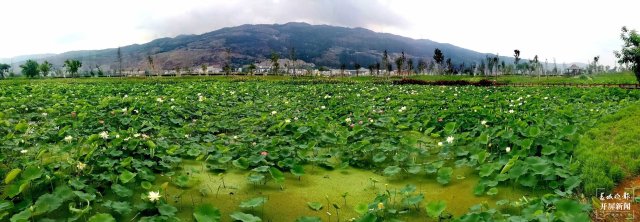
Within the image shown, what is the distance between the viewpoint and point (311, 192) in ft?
17.6

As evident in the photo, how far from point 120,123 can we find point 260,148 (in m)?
3.74

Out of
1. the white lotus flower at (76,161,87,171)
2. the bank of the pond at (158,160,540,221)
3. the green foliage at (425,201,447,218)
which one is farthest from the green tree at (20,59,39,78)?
the green foliage at (425,201,447,218)

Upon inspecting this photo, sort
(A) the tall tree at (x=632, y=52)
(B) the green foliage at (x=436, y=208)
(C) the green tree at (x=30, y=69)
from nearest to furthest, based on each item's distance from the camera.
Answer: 1. (B) the green foliage at (x=436, y=208)
2. (A) the tall tree at (x=632, y=52)
3. (C) the green tree at (x=30, y=69)

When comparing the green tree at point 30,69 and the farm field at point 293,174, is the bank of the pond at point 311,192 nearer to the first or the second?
the farm field at point 293,174

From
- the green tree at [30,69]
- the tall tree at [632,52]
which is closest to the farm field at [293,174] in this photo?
the tall tree at [632,52]

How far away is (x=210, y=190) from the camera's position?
5.18 metres

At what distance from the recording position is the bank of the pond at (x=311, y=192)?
4.70 m

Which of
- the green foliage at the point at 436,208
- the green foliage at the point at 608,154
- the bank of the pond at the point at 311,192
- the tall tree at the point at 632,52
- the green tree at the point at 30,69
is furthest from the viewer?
the green tree at the point at 30,69

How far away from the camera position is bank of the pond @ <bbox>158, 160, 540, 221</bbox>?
15.4ft

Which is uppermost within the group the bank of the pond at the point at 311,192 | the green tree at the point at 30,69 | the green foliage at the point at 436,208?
the green tree at the point at 30,69

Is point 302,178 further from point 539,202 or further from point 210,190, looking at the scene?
point 539,202

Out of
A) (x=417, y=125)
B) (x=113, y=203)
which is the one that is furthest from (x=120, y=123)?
(x=417, y=125)

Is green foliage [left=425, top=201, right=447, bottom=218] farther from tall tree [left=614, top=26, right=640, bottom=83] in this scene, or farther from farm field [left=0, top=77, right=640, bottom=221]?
tall tree [left=614, top=26, right=640, bottom=83]

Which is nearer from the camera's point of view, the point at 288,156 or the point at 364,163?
the point at 288,156
